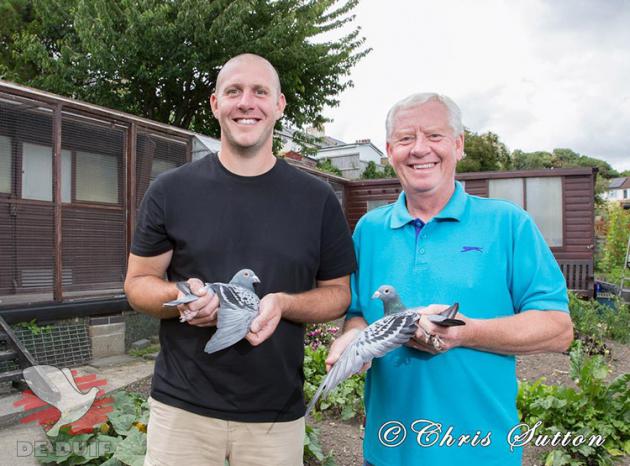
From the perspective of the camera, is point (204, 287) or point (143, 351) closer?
point (204, 287)

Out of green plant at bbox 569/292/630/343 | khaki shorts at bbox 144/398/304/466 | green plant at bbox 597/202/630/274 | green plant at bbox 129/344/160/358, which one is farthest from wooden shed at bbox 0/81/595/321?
green plant at bbox 597/202/630/274

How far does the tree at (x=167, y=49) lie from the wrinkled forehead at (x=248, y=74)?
11.3m

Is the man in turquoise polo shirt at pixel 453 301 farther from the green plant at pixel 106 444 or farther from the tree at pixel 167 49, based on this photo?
the tree at pixel 167 49

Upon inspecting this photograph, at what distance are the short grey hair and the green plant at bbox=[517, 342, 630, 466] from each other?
2880 millimetres

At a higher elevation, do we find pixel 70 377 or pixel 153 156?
pixel 153 156

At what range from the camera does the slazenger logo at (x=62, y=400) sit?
3.93 metres

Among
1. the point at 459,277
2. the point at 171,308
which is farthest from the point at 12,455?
the point at 459,277

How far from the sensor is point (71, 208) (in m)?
7.29

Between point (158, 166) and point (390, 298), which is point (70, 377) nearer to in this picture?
point (158, 166)

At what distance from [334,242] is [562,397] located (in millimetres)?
3197

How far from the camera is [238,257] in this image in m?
2.10

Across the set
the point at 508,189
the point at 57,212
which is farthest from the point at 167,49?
the point at 508,189

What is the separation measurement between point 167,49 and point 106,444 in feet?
38.1

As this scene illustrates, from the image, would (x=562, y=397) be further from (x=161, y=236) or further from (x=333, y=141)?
(x=333, y=141)
